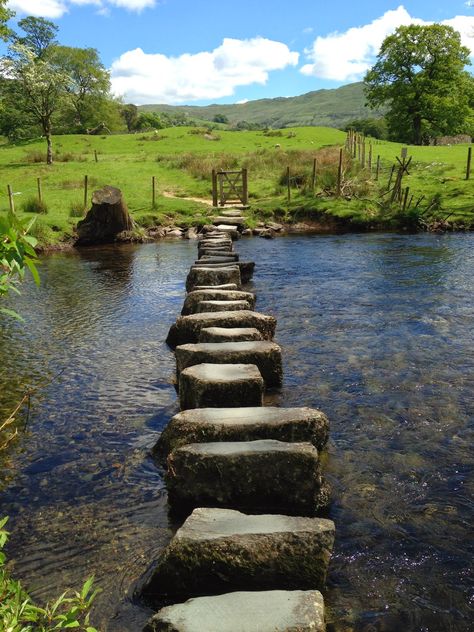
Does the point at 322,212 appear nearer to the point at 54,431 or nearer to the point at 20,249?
the point at 54,431

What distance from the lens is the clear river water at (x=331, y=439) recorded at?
495cm

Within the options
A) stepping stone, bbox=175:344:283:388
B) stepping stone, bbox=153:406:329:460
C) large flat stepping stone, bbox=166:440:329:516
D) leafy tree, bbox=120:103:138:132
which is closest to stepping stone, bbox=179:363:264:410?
stepping stone, bbox=153:406:329:460

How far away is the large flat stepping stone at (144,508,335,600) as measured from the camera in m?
4.44

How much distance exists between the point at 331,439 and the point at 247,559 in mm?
3186

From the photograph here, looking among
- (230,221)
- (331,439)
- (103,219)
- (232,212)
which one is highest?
(232,212)

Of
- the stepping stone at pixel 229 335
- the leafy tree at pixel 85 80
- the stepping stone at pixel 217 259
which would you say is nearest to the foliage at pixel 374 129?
the leafy tree at pixel 85 80

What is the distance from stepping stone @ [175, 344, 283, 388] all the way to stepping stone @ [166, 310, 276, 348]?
1.38 meters

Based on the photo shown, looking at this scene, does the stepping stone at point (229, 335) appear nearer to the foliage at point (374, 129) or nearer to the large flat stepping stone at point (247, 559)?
the large flat stepping stone at point (247, 559)

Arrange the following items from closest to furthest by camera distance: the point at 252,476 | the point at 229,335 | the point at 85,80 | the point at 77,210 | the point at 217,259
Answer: the point at 252,476
the point at 229,335
the point at 217,259
the point at 77,210
the point at 85,80

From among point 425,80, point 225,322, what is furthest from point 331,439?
point 425,80

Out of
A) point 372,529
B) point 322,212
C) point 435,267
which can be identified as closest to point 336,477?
point 372,529

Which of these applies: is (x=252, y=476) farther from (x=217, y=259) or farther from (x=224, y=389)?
(x=217, y=259)

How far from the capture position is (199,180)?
42500mm

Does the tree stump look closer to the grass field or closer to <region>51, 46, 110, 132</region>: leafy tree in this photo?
the grass field
